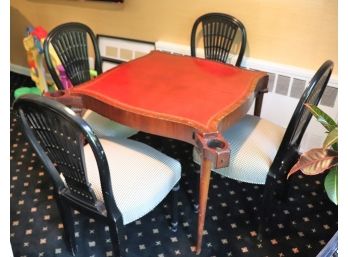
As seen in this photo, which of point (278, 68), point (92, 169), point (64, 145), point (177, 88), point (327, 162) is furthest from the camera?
point (278, 68)

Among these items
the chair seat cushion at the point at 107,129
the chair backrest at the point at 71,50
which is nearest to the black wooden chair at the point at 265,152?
the chair seat cushion at the point at 107,129

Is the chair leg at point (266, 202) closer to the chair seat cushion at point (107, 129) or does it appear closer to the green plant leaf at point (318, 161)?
the green plant leaf at point (318, 161)

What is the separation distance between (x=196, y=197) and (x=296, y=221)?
1.97 feet

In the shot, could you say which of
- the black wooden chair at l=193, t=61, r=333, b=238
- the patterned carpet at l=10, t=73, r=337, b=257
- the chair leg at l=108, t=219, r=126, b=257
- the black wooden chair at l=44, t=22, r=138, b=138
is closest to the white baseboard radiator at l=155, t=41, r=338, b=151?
the patterned carpet at l=10, t=73, r=337, b=257

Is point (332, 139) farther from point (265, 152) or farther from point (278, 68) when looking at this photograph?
point (278, 68)

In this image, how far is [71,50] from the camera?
6.83ft

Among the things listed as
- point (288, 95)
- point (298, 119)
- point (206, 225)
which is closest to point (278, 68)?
point (288, 95)

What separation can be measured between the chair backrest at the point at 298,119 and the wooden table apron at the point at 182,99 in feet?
0.84

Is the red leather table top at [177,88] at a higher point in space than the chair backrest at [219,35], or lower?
lower

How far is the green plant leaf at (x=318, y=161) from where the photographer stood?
1.04 meters

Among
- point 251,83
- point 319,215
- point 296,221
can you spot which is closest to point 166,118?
point 251,83

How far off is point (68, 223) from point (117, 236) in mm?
354

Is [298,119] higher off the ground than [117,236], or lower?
higher

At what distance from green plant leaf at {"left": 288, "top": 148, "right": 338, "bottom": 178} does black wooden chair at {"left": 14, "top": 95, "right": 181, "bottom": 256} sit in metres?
0.65
